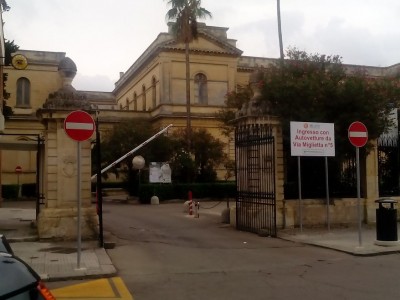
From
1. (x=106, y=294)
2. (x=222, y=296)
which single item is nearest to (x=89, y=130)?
(x=106, y=294)

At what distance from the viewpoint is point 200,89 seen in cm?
4950

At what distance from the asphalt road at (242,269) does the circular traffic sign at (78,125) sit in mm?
2661

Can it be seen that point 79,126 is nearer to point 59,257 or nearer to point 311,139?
point 59,257

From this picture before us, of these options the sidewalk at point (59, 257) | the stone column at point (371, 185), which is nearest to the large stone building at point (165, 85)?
the stone column at point (371, 185)

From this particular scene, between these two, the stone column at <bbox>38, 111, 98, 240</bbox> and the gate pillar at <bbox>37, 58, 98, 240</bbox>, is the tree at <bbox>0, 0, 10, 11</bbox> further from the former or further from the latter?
the stone column at <bbox>38, 111, 98, 240</bbox>

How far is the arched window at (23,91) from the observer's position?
1890 inches

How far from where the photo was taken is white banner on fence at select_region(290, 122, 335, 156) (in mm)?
14328

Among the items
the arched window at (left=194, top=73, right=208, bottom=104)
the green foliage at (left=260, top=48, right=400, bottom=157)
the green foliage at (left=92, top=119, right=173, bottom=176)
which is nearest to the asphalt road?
the green foliage at (left=260, top=48, right=400, bottom=157)

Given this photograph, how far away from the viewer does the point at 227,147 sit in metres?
46.8

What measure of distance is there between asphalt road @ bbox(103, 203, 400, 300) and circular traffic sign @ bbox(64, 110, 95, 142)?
2661 mm

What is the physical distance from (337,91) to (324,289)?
9.24 metres

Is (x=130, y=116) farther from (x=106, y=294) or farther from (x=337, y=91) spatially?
(x=106, y=294)

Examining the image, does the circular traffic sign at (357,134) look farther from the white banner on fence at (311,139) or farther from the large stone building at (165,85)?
the large stone building at (165,85)

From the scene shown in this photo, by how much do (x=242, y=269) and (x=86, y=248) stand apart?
13.6 feet
